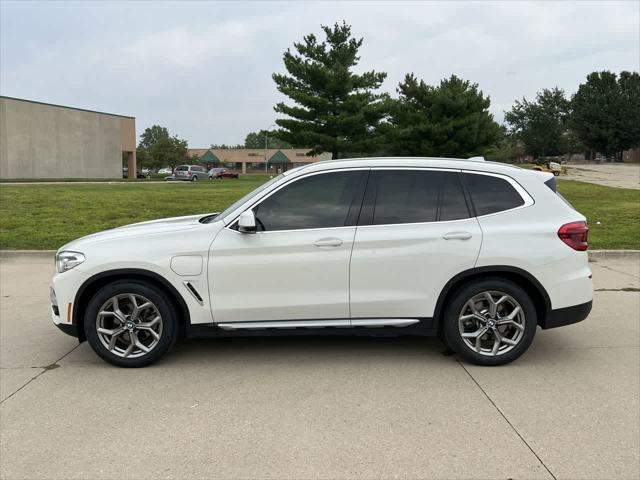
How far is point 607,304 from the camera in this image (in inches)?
271

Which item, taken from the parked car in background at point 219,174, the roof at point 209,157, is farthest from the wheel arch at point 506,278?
the roof at point 209,157

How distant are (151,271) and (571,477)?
328 centimetres

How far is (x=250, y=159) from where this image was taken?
112125mm

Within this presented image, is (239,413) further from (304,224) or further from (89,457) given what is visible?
(304,224)

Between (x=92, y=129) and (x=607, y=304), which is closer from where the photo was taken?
(x=607, y=304)

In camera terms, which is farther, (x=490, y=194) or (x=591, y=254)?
(x=591, y=254)

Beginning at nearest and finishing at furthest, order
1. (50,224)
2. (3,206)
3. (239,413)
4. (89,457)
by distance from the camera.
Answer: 1. (89,457)
2. (239,413)
3. (50,224)
4. (3,206)

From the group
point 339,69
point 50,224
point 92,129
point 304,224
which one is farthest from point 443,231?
point 92,129

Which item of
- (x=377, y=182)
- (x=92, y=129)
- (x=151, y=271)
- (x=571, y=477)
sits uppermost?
(x=92, y=129)

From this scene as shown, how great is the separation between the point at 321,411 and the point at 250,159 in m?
110

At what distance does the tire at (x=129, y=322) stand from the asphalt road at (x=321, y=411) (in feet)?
0.52

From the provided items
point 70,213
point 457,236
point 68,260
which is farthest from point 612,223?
point 70,213

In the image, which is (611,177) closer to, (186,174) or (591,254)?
(186,174)

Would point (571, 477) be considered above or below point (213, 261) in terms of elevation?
below
